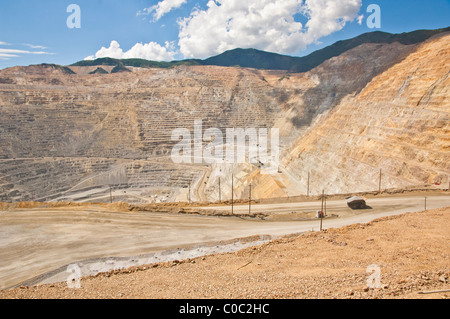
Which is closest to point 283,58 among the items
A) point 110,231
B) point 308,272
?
point 110,231

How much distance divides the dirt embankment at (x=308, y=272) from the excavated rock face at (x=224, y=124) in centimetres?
1821

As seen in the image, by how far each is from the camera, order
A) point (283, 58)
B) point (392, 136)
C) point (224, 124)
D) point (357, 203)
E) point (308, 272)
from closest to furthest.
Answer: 1. point (308, 272)
2. point (357, 203)
3. point (392, 136)
4. point (224, 124)
5. point (283, 58)

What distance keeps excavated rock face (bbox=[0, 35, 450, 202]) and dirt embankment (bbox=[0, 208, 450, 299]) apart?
717 inches

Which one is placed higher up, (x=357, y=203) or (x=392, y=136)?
(x=392, y=136)

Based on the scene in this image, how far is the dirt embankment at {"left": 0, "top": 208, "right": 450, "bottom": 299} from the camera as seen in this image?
28.2 ft

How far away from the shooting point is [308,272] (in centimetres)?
1070

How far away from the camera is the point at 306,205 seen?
25.8m

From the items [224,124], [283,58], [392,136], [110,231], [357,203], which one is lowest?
[110,231]

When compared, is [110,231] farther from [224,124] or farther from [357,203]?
[224,124]

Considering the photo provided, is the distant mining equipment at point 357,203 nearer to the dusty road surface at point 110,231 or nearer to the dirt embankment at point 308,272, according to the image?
the dusty road surface at point 110,231

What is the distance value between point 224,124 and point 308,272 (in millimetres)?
74168

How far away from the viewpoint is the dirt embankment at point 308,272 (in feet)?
28.2

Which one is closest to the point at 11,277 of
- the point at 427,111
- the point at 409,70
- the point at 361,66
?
the point at 427,111
